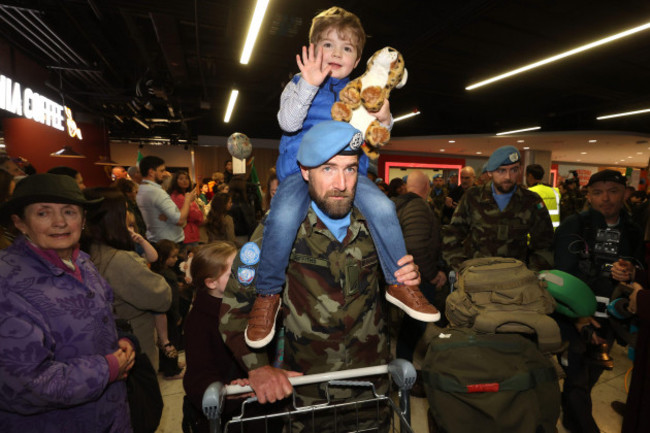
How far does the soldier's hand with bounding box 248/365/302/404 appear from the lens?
113 cm

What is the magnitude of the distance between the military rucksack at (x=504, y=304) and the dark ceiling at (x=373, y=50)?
15.8 feet

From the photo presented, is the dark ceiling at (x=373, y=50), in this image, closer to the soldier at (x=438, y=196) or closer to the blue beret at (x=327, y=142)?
the soldier at (x=438, y=196)

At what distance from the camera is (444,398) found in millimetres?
1346

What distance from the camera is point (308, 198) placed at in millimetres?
1336

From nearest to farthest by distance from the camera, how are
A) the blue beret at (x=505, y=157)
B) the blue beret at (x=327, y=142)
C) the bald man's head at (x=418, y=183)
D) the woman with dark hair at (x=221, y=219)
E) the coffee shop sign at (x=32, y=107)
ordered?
the blue beret at (x=327, y=142)
the blue beret at (x=505, y=157)
the bald man's head at (x=418, y=183)
the woman with dark hair at (x=221, y=219)
the coffee shop sign at (x=32, y=107)

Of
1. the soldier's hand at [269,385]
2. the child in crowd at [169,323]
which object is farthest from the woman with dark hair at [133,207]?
the soldier's hand at [269,385]

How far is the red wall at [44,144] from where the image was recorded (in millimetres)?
6832

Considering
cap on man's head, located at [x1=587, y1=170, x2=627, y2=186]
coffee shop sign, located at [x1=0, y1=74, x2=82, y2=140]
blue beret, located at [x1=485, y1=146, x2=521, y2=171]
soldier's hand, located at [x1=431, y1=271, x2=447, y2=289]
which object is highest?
coffee shop sign, located at [x1=0, y1=74, x2=82, y2=140]

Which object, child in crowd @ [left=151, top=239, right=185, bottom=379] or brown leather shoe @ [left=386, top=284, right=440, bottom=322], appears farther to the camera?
child in crowd @ [left=151, top=239, right=185, bottom=379]

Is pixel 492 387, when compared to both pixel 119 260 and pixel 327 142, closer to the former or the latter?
pixel 327 142

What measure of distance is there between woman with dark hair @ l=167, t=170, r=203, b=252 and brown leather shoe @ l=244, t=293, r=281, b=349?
357cm

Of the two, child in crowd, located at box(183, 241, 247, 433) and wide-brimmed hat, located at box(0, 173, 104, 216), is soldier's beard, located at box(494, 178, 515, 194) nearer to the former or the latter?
child in crowd, located at box(183, 241, 247, 433)

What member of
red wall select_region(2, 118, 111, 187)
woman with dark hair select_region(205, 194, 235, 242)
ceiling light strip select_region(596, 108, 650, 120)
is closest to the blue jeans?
woman with dark hair select_region(205, 194, 235, 242)

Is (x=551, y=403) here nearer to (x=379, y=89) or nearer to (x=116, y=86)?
(x=379, y=89)
